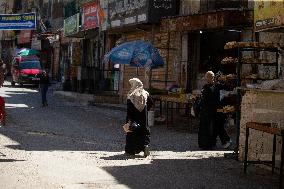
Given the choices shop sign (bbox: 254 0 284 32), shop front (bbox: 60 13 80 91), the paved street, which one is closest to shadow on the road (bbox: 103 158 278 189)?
A: the paved street

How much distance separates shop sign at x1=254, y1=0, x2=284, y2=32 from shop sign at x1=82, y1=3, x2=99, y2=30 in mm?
14125

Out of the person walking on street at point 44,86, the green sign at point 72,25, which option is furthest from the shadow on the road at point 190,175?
the green sign at point 72,25

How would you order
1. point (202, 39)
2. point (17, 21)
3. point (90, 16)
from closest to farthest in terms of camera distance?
point (202, 39) < point (17, 21) < point (90, 16)

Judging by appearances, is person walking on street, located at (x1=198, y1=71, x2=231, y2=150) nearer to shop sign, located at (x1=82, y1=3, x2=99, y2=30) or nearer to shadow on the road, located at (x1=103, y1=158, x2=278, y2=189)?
shadow on the road, located at (x1=103, y1=158, x2=278, y2=189)

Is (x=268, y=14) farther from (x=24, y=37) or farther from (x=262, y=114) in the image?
(x=24, y=37)

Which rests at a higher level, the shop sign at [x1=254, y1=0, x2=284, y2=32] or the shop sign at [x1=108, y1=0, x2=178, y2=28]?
the shop sign at [x1=108, y1=0, x2=178, y2=28]

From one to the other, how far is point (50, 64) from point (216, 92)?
34420 millimetres

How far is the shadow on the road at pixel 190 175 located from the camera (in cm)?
743

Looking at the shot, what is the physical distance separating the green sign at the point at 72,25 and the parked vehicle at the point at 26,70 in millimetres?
4134

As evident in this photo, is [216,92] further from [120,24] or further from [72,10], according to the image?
[72,10]

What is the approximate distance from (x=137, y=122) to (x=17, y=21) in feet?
37.5

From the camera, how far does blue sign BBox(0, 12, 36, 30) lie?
18.8 meters

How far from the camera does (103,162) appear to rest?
9078 mm

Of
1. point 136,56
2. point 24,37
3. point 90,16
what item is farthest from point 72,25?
point 24,37
